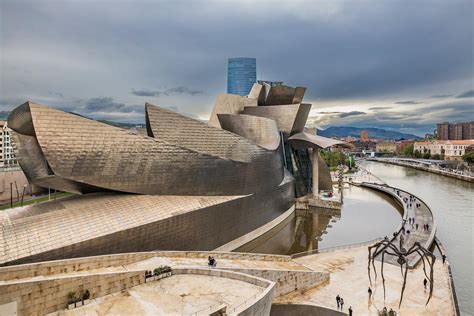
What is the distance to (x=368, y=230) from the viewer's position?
29500 mm

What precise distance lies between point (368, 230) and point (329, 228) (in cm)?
345

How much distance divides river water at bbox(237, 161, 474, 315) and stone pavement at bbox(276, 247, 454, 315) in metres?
1.87

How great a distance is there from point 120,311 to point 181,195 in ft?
31.2

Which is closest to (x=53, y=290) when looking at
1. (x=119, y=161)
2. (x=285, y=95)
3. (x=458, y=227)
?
(x=119, y=161)

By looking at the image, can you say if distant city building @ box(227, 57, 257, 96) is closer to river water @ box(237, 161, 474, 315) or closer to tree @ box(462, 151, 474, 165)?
tree @ box(462, 151, 474, 165)

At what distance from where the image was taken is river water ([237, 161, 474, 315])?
22375 mm

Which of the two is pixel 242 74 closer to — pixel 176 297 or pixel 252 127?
pixel 252 127

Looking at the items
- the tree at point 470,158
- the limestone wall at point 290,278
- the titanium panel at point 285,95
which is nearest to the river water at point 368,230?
the limestone wall at point 290,278

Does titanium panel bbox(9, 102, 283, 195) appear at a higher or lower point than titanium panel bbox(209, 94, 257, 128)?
lower

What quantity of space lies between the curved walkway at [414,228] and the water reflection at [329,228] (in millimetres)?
1365

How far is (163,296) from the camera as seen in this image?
12664 millimetres

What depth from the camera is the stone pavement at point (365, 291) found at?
593 inches

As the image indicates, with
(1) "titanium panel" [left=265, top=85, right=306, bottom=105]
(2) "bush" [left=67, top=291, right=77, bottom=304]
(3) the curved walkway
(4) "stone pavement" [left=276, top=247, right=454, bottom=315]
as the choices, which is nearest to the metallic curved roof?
(1) "titanium panel" [left=265, top=85, right=306, bottom=105]

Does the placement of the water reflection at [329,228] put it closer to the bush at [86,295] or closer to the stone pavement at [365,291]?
the stone pavement at [365,291]
